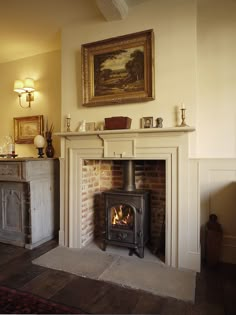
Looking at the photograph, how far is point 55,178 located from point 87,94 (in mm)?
1258

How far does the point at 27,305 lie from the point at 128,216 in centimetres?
131

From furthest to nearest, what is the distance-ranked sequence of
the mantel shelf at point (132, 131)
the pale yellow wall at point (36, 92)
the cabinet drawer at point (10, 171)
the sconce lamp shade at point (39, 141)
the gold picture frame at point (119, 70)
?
the pale yellow wall at point (36, 92) < the sconce lamp shade at point (39, 141) < the cabinet drawer at point (10, 171) < the gold picture frame at point (119, 70) < the mantel shelf at point (132, 131)

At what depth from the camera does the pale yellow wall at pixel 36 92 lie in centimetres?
339

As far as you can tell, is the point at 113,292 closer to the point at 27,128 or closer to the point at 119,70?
the point at 119,70

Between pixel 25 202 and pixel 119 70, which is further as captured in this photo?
pixel 25 202

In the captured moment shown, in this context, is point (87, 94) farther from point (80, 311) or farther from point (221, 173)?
point (80, 311)

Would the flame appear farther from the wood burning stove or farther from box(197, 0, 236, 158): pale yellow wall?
box(197, 0, 236, 158): pale yellow wall

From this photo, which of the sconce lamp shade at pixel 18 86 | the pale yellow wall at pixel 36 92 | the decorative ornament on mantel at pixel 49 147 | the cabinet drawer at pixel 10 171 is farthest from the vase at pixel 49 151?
the sconce lamp shade at pixel 18 86

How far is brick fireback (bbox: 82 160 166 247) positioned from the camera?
2.75 m

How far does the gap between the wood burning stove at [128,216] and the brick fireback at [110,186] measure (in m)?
0.22

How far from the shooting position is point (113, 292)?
1.82 meters

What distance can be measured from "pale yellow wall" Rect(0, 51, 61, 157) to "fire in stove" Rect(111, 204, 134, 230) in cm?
136

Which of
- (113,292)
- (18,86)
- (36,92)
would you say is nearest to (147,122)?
(113,292)

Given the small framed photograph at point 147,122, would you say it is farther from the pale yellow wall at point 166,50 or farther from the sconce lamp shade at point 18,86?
the sconce lamp shade at point 18,86
